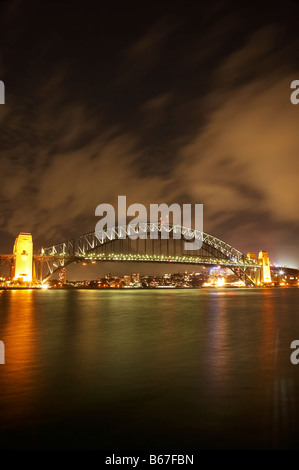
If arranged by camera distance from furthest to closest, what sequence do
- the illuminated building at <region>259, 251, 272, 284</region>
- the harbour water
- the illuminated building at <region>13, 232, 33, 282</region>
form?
1. the illuminated building at <region>259, 251, 272, 284</region>
2. the illuminated building at <region>13, 232, 33, 282</region>
3. the harbour water

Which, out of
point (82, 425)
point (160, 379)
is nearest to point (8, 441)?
point (82, 425)

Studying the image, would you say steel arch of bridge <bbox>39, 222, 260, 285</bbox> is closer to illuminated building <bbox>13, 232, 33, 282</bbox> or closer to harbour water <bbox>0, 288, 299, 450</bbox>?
illuminated building <bbox>13, 232, 33, 282</bbox>

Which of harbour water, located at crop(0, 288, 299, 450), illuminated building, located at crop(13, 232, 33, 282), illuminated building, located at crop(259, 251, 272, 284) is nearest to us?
harbour water, located at crop(0, 288, 299, 450)

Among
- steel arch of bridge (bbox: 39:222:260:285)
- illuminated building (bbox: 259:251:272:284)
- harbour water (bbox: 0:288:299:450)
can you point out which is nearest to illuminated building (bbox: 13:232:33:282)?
steel arch of bridge (bbox: 39:222:260:285)

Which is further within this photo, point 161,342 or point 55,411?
point 161,342

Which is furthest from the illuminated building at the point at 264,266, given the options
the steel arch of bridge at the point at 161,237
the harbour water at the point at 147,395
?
the harbour water at the point at 147,395

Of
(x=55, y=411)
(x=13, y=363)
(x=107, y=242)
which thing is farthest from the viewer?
(x=107, y=242)

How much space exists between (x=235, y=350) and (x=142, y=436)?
6.83 meters

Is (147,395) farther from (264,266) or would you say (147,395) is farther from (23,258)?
(264,266)

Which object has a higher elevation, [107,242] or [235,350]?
[107,242]

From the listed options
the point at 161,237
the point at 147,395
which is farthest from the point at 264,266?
the point at 147,395

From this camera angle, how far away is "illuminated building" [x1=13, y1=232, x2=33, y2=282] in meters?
68.8

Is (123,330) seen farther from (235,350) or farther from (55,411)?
(55,411)
